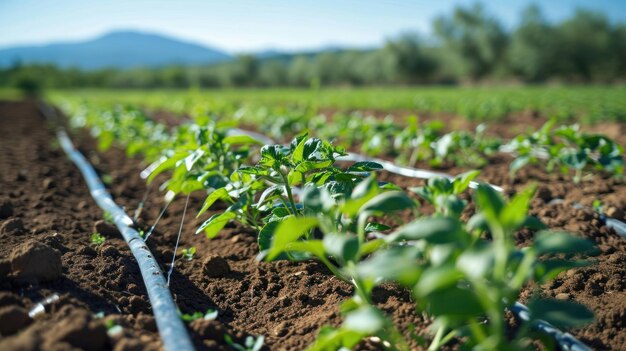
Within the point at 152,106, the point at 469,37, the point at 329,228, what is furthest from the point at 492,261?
the point at 469,37

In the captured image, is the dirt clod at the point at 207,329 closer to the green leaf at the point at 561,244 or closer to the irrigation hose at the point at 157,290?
the irrigation hose at the point at 157,290

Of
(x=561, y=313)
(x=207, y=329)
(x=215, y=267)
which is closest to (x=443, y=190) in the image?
(x=561, y=313)

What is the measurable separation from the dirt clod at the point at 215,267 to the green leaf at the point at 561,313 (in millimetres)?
1501

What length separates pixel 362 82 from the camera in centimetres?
5666

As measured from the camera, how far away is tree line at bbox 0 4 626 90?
4103 centimetres

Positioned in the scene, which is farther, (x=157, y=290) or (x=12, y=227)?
(x=12, y=227)

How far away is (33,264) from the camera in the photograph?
70.1 inches

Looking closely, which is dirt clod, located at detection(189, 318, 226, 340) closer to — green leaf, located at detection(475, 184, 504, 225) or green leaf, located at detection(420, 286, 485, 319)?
green leaf, located at detection(420, 286, 485, 319)

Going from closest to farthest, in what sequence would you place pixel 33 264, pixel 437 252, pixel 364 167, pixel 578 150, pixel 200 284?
pixel 437 252, pixel 33 264, pixel 364 167, pixel 200 284, pixel 578 150

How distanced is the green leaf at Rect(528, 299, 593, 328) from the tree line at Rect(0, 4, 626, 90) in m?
42.4

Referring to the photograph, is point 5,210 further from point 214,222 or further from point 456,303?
point 456,303

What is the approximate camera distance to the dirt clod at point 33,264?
177cm

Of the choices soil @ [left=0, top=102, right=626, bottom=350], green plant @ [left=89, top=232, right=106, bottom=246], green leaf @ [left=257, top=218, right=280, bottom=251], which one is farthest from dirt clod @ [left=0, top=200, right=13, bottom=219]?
green leaf @ [left=257, top=218, right=280, bottom=251]

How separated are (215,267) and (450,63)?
52573mm
